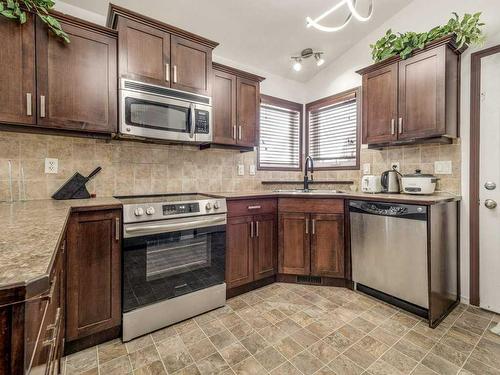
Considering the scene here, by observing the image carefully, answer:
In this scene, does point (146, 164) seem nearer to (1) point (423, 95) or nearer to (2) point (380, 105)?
(2) point (380, 105)

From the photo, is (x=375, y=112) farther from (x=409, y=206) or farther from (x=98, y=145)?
(x=98, y=145)

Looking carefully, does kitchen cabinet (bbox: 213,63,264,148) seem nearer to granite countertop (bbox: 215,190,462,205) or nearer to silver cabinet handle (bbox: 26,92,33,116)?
granite countertop (bbox: 215,190,462,205)

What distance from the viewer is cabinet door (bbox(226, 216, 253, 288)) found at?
2.39 meters

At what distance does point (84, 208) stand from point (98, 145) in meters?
0.83

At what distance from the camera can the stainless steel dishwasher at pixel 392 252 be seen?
2.04 metres

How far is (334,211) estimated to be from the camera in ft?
8.58

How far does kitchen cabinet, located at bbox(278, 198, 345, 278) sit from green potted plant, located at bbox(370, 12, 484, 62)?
1.51 meters

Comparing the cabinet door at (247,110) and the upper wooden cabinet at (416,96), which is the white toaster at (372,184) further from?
the cabinet door at (247,110)

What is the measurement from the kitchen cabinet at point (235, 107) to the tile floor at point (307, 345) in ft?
5.36

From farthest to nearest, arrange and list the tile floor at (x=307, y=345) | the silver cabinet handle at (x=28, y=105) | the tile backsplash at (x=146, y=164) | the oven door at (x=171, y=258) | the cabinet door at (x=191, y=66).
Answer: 1. the cabinet door at (x=191, y=66)
2. the tile backsplash at (x=146, y=164)
3. the oven door at (x=171, y=258)
4. the silver cabinet handle at (x=28, y=105)
5. the tile floor at (x=307, y=345)

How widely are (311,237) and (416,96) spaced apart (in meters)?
1.61

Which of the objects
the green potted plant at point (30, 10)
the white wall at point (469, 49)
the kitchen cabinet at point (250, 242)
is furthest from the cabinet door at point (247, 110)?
the green potted plant at point (30, 10)

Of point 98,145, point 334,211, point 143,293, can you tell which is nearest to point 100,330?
point 143,293

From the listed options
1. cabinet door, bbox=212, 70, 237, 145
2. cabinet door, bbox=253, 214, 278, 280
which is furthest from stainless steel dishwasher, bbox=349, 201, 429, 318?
cabinet door, bbox=212, 70, 237, 145
